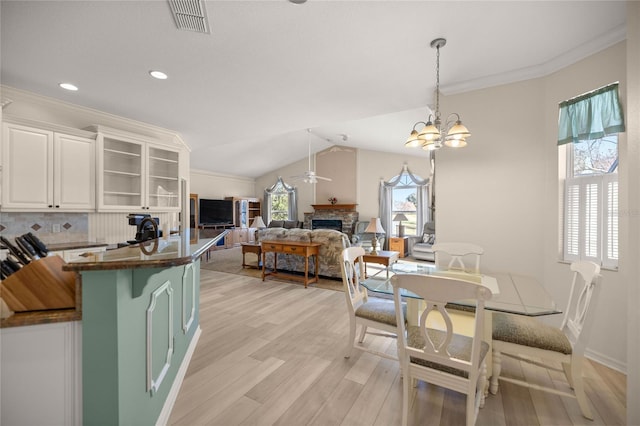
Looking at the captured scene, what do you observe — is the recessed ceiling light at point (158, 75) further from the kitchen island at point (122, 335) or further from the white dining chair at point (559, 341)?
the white dining chair at point (559, 341)

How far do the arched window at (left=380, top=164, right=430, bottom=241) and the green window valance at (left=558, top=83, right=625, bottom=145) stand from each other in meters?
5.22

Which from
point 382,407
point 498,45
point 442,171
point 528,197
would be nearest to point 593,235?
point 528,197

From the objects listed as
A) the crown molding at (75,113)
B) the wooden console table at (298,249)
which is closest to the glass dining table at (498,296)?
the wooden console table at (298,249)

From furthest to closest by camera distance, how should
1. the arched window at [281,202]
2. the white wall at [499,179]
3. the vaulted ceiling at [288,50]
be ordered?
the arched window at [281,202] → the white wall at [499,179] → the vaulted ceiling at [288,50]

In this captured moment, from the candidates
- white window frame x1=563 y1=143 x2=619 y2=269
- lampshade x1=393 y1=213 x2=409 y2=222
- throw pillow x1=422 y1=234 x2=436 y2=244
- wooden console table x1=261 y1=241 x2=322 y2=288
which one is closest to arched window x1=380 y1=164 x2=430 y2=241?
lampshade x1=393 y1=213 x2=409 y2=222

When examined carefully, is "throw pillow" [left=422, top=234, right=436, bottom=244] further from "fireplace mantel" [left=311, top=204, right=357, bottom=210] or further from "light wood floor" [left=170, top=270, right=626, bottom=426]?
"light wood floor" [left=170, top=270, right=626, bottom=426]

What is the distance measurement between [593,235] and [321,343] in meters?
2.60

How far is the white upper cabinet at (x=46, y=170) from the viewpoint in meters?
2.62

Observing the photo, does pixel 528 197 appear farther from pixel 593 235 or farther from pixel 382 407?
pixel 382 407

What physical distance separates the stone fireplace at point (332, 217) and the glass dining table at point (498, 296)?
6.02m

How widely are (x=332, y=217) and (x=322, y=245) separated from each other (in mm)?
4210

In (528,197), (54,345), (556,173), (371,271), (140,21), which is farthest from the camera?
(371,271)

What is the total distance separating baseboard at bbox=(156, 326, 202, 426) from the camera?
152 centimetres

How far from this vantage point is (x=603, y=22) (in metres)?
1.92
